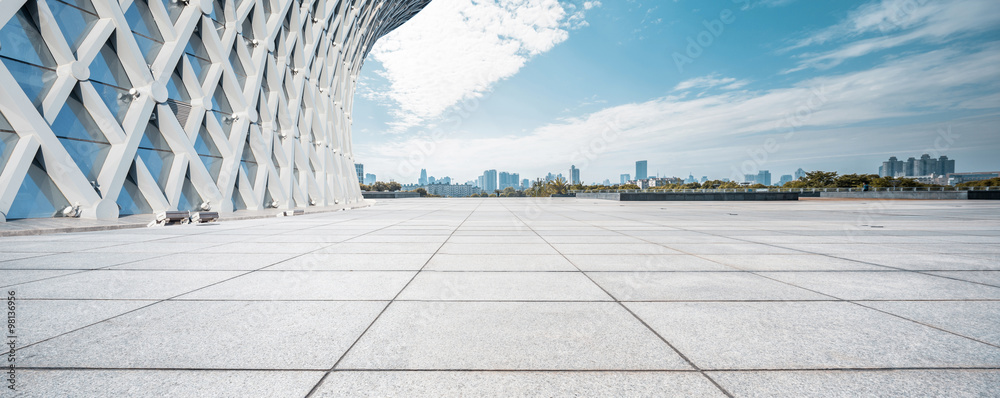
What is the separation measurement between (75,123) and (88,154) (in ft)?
3.52

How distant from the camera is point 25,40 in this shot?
11648 mm

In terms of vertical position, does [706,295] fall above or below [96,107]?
below

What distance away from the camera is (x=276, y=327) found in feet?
11.0

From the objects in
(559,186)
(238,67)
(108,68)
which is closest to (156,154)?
(108,68)

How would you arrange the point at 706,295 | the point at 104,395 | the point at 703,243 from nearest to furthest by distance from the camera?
the point at 104,395 < the point at 706,295 < the point at 703,243

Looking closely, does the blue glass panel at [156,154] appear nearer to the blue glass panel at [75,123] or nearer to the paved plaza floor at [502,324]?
the blue glass panel at [75,123]

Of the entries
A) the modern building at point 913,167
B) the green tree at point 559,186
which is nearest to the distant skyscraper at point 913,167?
the modern building at point 913,167

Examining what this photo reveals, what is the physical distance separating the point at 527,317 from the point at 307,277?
338 centimetres

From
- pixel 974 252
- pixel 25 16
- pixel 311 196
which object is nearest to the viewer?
pixel 974 252

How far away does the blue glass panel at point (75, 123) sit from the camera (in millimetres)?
12453

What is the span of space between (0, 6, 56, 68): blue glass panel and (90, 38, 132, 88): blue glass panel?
1.27 metres

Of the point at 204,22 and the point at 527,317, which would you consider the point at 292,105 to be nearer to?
Answer: the point at 204,22

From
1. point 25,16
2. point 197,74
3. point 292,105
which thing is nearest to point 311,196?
point 292,105

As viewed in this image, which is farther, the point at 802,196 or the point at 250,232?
the point at 802,196
